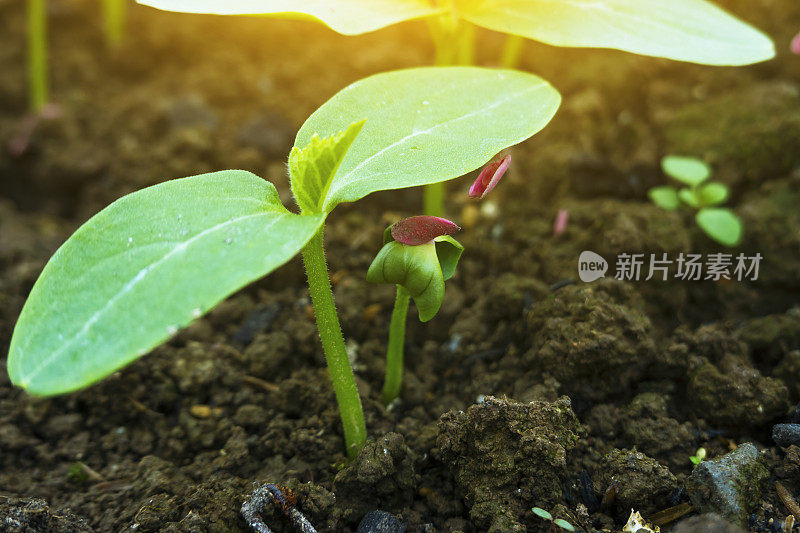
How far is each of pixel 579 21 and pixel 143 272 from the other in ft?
3.08

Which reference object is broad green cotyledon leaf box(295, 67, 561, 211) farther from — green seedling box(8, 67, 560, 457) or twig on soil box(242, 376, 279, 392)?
twig on soil box(242, 376, 279, 392)

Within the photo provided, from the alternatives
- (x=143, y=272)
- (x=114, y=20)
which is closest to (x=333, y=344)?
(x=143, y=272)

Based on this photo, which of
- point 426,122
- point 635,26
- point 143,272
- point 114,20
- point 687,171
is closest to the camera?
point 143,272

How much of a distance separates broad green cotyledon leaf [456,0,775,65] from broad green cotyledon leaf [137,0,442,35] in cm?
17

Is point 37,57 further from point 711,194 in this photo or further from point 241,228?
point 711,194

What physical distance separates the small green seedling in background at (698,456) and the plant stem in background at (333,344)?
539 mm

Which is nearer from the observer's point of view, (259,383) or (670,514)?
(670,514)

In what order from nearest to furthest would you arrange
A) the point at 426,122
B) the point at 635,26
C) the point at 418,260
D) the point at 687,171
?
the point at 418,260 → the point at 426,122 → the point at 635,26 → the point at 687,171

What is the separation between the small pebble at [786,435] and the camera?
1.09 metres

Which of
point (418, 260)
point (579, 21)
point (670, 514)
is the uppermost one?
point (579, 21)

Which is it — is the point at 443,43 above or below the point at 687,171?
above

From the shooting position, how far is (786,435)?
1098 millimetres

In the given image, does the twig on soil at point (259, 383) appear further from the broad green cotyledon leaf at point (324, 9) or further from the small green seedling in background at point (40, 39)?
the small green seedling in background at point (40, 39)

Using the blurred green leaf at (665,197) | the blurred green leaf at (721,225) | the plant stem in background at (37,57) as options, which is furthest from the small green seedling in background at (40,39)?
the blurred green leaf at (721,225)
